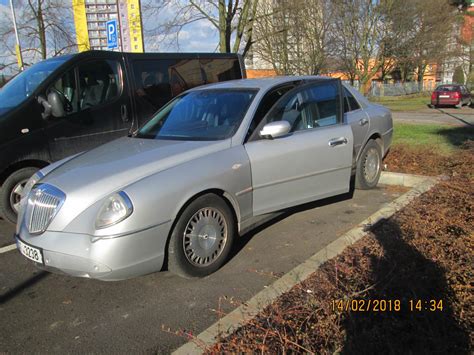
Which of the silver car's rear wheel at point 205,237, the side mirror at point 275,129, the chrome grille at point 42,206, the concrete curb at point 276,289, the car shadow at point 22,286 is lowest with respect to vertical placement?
the car shadow at point 22,286

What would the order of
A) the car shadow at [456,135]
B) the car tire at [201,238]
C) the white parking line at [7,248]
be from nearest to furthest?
the car tire at [201,238]
the white parking line at [7,248]
the car shadow at [456,135]

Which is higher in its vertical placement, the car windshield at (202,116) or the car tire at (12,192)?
the car windshield at (202,116)

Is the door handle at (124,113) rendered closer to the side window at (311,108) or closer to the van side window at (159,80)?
the van side window at (159,80)

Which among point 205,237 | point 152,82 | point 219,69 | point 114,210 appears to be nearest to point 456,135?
point 219,69

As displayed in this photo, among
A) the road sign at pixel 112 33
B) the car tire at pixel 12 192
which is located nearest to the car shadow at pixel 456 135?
the car tire at pixel 12 192

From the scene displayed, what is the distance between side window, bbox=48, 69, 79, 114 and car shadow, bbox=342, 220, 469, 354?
4.43m

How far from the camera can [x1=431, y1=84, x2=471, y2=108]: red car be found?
1037 inches

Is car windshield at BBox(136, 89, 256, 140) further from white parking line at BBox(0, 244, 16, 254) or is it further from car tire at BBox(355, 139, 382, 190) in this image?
car tire at BBox(355, 139, 382, 190)

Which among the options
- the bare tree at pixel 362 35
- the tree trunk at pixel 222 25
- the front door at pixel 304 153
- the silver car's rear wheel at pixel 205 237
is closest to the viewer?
the silver car's rear wheel at pixel 205 237

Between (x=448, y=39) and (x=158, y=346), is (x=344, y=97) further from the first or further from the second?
(x=448, y=39)

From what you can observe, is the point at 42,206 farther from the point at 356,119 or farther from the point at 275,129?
the point at 356,119

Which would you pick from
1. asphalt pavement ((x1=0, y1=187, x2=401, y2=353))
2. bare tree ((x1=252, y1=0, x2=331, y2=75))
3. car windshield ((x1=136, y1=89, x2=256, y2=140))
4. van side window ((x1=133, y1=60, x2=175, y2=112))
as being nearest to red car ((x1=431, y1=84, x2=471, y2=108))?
bare tree ((x1=252, y1=0, x2=331, y2=75))

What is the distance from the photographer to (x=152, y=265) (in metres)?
3.24

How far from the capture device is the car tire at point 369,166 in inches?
233
